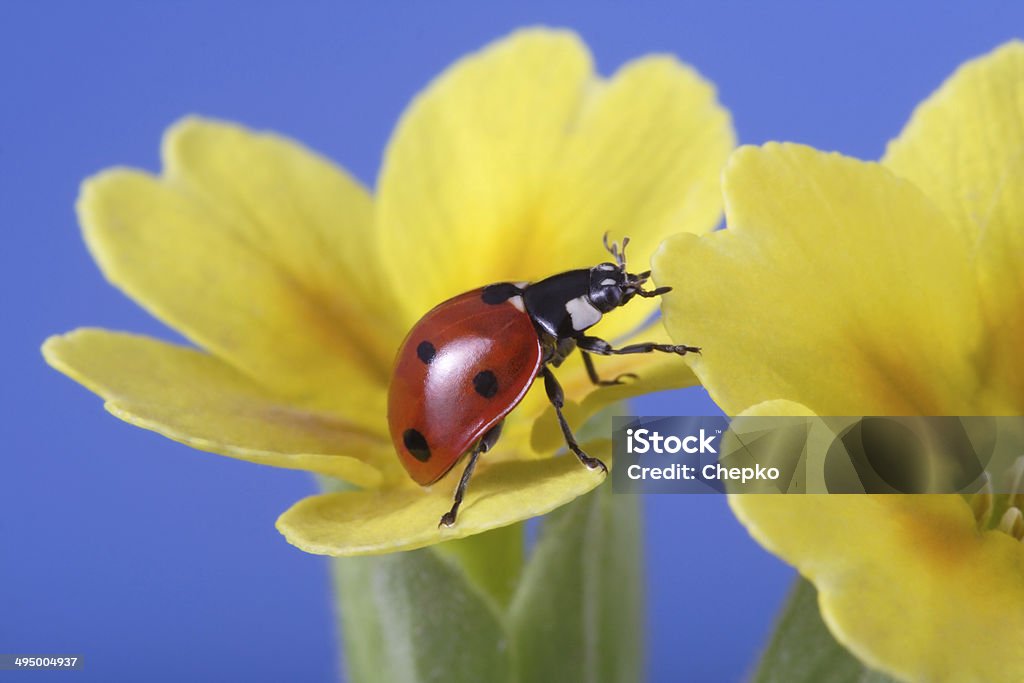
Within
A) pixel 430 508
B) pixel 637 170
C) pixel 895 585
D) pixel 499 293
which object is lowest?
pixel 895 585

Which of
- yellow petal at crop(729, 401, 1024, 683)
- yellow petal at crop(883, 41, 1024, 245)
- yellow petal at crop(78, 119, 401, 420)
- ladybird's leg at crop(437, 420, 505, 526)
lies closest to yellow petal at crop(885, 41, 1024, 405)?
yellow petal at crop(883, 41, 1024, 245)

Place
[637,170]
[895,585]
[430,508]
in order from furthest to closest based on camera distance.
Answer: [637,170]
[430,508]
[895,585]

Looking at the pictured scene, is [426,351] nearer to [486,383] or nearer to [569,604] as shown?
[486,383]

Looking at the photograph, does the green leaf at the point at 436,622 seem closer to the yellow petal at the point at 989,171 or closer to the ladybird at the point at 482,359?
the ladybird at the point at 482,359

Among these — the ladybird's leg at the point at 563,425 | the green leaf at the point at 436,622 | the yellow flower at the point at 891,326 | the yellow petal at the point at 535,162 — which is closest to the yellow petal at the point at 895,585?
the yellow flower at the point at 891,326

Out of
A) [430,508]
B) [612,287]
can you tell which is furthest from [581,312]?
[430,508]

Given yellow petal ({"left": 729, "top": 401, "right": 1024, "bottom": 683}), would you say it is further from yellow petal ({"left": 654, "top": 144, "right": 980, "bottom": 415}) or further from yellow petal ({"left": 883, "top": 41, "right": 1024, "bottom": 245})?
yellow petal ({"left": 883, "top": 41, "right": 1024, "bottom": 245})

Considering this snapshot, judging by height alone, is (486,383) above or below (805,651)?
above

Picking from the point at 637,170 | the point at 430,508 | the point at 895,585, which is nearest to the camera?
the point at 895,585
